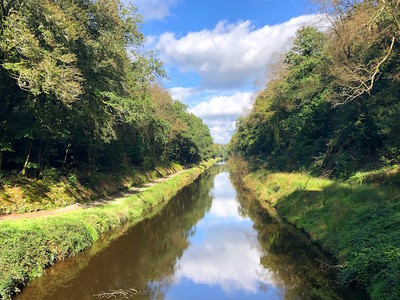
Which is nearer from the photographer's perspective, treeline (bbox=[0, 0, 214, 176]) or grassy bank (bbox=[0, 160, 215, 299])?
grassy bank (bbox=[0, 160, 215, 299])

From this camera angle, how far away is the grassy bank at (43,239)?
884 centimetres

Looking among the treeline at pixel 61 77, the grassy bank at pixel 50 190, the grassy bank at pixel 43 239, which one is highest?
the treeline at pixel 61 77

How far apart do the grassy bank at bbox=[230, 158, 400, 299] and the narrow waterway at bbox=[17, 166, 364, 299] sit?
70cm

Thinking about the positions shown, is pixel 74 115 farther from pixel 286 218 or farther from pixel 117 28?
pixel 286 218

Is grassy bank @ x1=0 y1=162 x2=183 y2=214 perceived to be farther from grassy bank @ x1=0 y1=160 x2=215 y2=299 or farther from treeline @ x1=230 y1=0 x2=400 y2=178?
treeline @ x1=230 y1=0 x2=400 y2=178

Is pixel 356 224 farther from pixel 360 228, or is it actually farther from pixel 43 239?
pixel 43 239

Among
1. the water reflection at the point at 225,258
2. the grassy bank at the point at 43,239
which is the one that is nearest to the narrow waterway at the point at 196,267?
the water reflection at the point at 225,258

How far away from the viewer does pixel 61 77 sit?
13484 mm

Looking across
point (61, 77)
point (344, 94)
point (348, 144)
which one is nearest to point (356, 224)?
point (344, 94)

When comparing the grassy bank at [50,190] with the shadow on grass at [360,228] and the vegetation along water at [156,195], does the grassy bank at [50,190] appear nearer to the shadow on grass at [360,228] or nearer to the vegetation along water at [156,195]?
the vegetation along water at [156,195]

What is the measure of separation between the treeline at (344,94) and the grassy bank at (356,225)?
329cm

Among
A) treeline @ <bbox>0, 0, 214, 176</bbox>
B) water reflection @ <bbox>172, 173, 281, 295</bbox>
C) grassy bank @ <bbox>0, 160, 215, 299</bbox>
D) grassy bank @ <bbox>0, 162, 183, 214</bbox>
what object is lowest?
water reflection @ <bbox>172, 173, 281, 295</bbox>

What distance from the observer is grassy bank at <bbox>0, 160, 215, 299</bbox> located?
884 cm

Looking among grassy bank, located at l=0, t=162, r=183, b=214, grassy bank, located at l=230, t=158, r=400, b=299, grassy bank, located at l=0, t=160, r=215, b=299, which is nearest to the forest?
grassy bank, located at l=230, t=158, r=400, b=299
